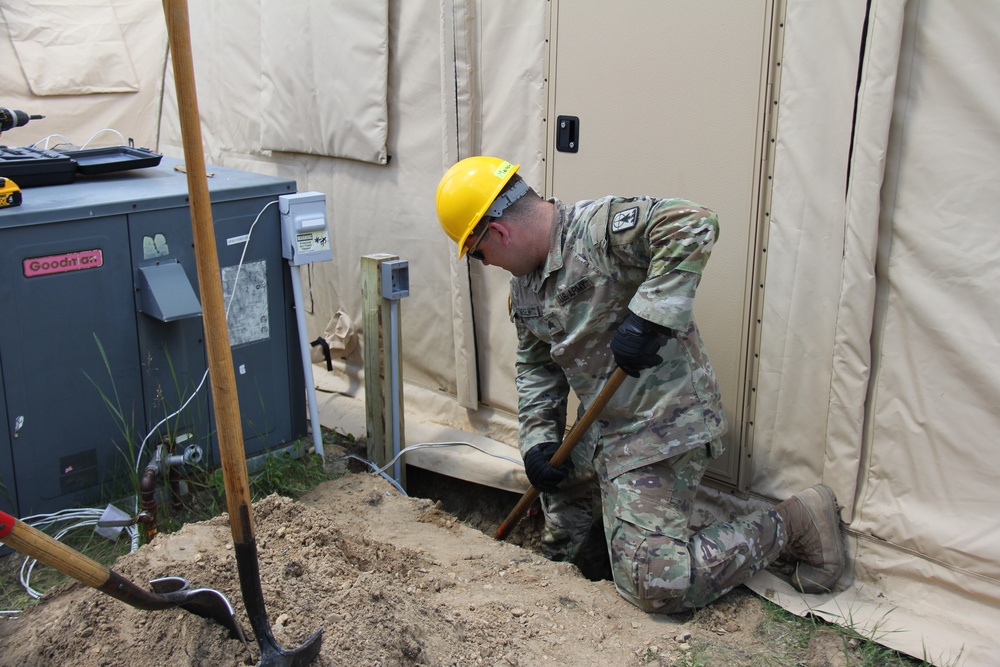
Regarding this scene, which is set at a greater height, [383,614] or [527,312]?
[527,312]

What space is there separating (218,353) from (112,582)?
2.29 ft

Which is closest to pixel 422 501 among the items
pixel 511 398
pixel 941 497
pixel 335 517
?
pixel 335 517

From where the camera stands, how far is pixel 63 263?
11.0 ft

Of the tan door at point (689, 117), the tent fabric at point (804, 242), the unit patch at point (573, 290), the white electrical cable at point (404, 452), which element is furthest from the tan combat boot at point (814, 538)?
the white electrical cable at point (404, 452)

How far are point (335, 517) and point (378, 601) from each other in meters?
0.97

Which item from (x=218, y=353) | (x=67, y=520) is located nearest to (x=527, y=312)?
(x=218, y=353)

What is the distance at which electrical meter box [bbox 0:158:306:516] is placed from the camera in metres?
3.32

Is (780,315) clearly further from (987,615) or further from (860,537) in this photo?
(987,615)

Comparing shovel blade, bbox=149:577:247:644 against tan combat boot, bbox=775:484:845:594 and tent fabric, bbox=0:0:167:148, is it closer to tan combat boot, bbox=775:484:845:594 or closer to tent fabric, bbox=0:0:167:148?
tan combat boot, bbox=775:484:845:594

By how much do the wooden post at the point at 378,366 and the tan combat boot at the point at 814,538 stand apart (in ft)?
6.08

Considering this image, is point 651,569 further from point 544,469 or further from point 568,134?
point 568,134

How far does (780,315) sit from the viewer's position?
127 inches

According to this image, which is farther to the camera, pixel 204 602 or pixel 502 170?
pixel 502 170

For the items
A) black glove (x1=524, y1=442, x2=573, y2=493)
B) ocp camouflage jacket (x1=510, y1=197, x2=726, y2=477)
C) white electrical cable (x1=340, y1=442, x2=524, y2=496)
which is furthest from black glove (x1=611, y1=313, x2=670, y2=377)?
white electrical cable (x1=340, y1=442, x2=524, y2=496)
